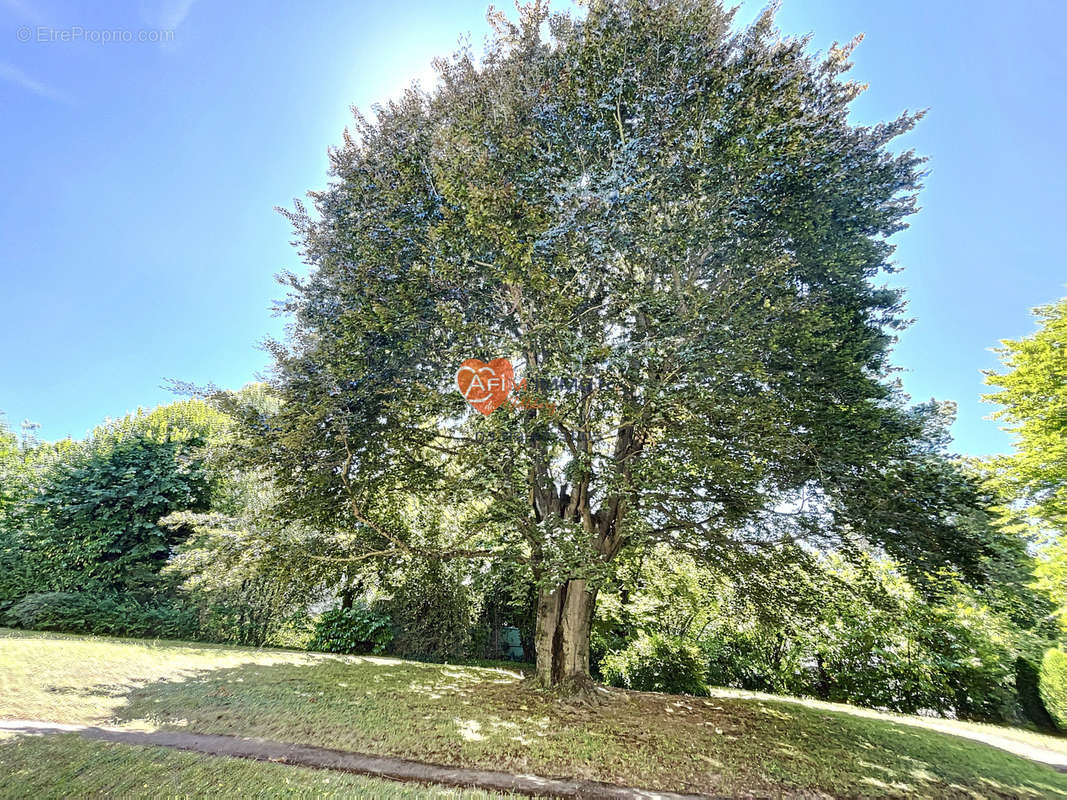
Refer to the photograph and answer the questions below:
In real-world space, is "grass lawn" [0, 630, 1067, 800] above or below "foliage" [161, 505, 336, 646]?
below

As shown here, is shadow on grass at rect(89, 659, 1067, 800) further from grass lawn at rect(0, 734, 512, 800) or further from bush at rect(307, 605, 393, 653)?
bush at rect(307, 605, 393, 653)

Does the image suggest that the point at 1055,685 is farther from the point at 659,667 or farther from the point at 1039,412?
the point at 659,667

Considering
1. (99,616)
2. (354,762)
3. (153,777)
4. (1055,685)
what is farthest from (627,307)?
(99,616)

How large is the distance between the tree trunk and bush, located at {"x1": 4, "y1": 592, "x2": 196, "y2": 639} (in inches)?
423

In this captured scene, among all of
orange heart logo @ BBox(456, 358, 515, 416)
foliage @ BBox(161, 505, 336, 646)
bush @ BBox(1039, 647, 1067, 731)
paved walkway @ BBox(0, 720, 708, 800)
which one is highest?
orange heart logo @ BBox(456, 358, 515, 416)

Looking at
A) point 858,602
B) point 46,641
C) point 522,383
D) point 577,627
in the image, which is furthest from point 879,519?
point 46,641

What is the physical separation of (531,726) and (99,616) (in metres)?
13.0

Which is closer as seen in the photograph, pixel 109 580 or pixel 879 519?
pixel 879 519

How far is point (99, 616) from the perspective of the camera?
1184 centimetres

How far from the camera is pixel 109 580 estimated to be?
12.6 m

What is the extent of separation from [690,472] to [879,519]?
306 cm

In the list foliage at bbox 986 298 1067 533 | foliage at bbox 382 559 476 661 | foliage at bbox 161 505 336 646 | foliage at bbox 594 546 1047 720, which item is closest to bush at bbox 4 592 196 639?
foliage at bbox 161 505 336 646

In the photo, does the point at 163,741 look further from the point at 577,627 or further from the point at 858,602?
the point at 858,602

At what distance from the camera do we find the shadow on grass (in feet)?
16.4
